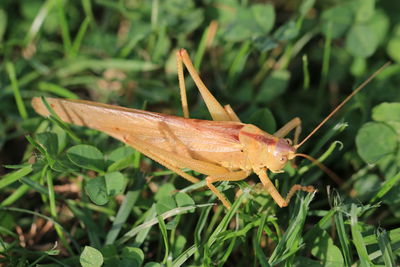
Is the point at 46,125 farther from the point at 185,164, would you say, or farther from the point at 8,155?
the point at 185,164

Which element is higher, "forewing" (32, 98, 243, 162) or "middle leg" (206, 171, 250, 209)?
"forewing" (32, 98, 243, 162)

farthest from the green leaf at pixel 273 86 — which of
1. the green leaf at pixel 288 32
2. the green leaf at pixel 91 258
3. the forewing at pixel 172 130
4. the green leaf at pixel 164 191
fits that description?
the green leaf at pixel 91 258

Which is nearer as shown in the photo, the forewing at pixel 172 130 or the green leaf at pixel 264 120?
the forewing at pixel 172 130

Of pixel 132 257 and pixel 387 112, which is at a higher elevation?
pixel 387 112

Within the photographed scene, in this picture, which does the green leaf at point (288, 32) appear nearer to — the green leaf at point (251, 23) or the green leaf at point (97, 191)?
the green leaf at point (251, 23)

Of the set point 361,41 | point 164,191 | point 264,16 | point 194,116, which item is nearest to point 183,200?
point 164,191

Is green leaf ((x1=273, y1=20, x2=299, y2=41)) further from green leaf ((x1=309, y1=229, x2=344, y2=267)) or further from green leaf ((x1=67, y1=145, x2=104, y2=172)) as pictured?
green leaf ((x1=67, y1=145, x2=104, y2=172))

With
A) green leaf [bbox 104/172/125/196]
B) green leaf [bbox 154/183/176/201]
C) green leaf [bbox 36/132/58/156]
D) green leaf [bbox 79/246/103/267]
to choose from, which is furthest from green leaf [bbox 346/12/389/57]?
green leaf [bbox 79/246/103/267]

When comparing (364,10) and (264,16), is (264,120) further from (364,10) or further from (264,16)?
(364,10)
